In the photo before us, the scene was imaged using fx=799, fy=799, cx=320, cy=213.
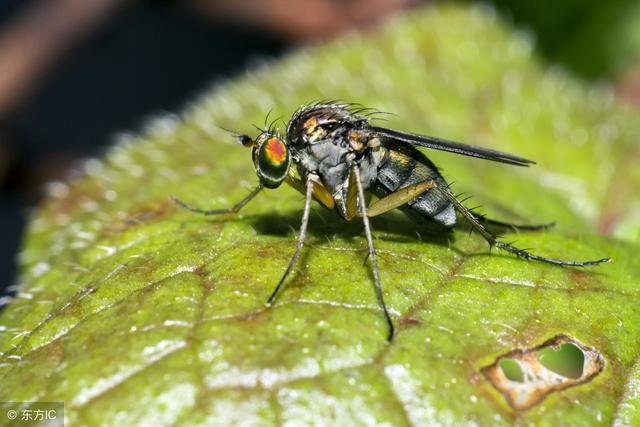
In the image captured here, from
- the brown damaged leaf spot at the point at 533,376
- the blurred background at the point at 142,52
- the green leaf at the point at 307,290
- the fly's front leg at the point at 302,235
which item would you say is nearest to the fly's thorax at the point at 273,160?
the fly's front leg at the point at 302,235

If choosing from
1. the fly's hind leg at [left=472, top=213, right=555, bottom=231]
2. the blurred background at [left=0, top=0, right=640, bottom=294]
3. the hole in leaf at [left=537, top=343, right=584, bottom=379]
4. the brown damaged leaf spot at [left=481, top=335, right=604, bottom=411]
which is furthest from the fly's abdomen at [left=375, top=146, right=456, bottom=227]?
the blurred background at [left=0, top=0, right=640, bottom=294]

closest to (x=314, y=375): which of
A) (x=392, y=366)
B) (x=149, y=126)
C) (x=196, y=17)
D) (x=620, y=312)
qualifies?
A: (x=392, y=366)

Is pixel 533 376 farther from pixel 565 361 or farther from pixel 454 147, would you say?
pixel 454 147

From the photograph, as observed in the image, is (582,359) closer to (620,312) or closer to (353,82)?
(620,312)

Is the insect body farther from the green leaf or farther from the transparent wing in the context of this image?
the green leaf

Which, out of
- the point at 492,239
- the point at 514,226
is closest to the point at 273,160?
the point at 492,239
